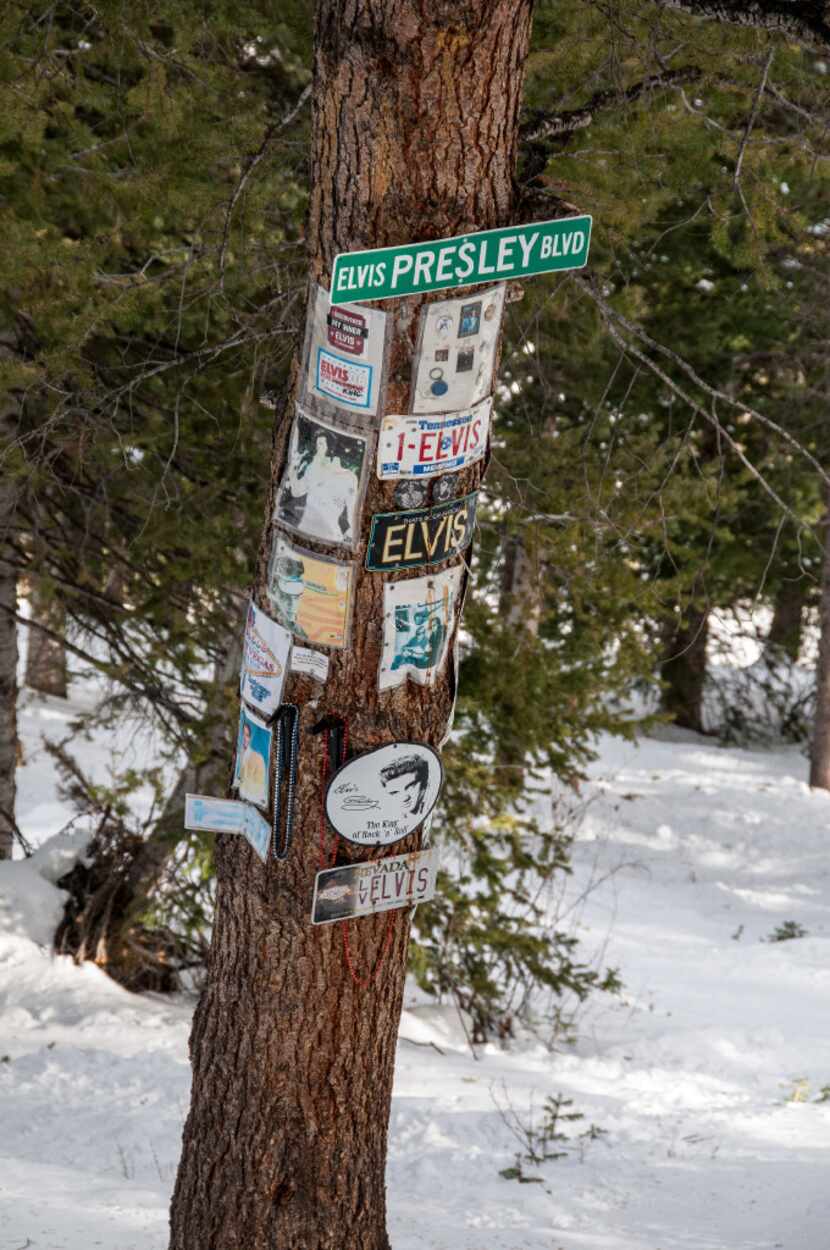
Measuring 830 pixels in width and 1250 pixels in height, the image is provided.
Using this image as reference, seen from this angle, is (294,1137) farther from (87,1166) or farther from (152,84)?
(152,84)

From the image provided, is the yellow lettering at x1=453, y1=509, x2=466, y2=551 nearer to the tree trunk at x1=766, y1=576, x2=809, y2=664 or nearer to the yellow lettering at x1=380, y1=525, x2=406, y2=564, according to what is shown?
the yellow lettering at x1=380, y1=525, x2=406, y2=564

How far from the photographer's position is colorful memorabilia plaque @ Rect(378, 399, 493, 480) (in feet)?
9.45

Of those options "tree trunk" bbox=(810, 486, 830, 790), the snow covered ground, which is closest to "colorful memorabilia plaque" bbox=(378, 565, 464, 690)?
the snow covered ground

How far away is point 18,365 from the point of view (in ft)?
15.7

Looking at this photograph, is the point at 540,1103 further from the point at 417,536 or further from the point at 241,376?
the point at 417,536

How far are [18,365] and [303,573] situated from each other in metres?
2.33

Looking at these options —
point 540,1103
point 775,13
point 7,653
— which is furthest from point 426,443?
point 7,653

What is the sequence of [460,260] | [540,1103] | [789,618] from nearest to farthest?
[460,260] → [540,1103] → [789,618]

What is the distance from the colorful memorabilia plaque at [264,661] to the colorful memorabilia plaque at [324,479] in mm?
272

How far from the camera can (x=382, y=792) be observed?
309cm

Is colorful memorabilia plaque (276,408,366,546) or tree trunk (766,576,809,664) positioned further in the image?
tree trunk (766,576,809,664)

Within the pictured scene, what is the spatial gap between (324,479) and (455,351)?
415 mm

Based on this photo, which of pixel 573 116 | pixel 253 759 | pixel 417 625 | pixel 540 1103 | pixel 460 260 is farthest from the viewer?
pixel 540 1103

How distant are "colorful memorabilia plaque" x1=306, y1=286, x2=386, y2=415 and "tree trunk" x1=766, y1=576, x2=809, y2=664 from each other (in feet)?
42.4
